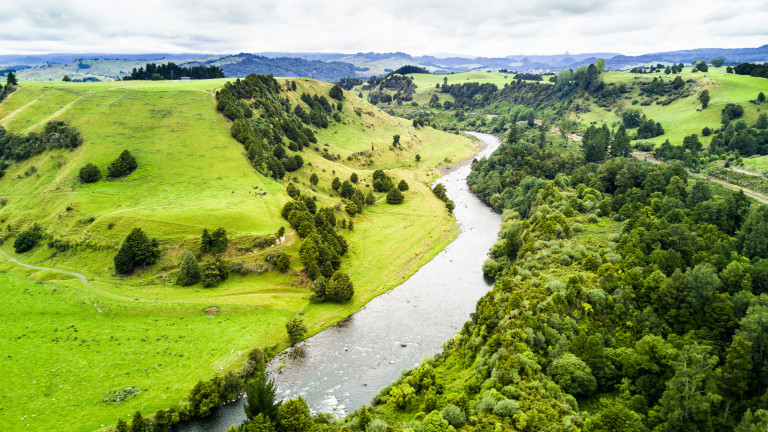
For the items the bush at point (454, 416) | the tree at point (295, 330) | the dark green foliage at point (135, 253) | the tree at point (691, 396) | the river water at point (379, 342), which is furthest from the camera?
the dark green foliage at point (135, 253)

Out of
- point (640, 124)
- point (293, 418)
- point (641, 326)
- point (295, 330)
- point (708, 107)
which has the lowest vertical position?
point (295, 330)

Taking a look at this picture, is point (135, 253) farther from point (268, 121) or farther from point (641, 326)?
point (641, 326)

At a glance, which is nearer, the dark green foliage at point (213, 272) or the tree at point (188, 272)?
the tree at point (188, 272)

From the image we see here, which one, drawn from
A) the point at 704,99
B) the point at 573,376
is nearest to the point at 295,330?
the point at 573,376

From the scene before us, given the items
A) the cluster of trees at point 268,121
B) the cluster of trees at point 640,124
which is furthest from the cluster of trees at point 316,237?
the cluster of trees at point 640,124

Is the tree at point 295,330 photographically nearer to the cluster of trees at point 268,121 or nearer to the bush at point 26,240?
the cluster of trees at point 268,121

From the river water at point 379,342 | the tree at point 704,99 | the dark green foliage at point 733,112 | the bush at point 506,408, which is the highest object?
the tree at point 704,99
